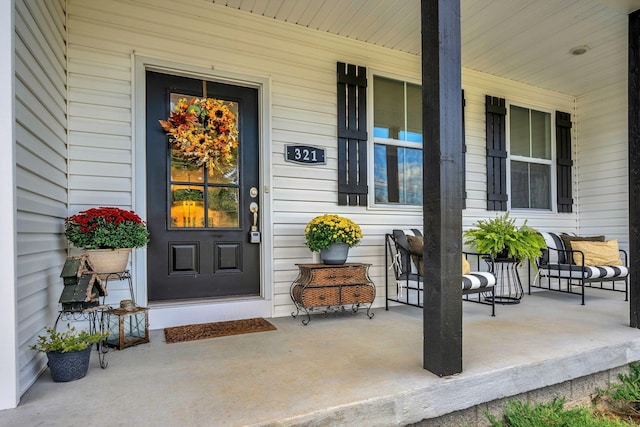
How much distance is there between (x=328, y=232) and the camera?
316 cm

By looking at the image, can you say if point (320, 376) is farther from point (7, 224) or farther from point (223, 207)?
point (223, 207)

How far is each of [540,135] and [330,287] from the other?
13.2ft

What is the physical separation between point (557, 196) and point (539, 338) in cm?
340

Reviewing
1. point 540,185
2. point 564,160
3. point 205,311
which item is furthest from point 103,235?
point 564,160

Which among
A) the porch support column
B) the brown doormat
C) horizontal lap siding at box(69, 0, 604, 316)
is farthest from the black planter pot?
horizontal lap siding at box(69, 0, 604, 316)

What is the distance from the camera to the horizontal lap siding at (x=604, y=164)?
4891 mm

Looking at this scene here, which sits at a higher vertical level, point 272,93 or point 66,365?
point 272,93

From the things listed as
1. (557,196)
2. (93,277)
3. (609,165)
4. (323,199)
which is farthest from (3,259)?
(609,165)

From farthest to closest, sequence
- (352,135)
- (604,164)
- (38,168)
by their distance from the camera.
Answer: (604,164), (352,135), (38,168)

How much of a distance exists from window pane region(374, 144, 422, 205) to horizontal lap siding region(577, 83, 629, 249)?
287 cm

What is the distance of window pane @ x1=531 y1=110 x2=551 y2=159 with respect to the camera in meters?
5.15

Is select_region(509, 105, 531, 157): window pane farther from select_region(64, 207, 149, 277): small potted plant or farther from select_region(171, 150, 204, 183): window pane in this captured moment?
select_region(64, 207, 149, 277): small potted plant

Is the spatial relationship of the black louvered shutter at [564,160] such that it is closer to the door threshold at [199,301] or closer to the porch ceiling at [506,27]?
the porch ceiling at [506,27]

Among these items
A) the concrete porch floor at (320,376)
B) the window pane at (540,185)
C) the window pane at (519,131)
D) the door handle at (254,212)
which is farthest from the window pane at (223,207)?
the window pane at (540,185)
